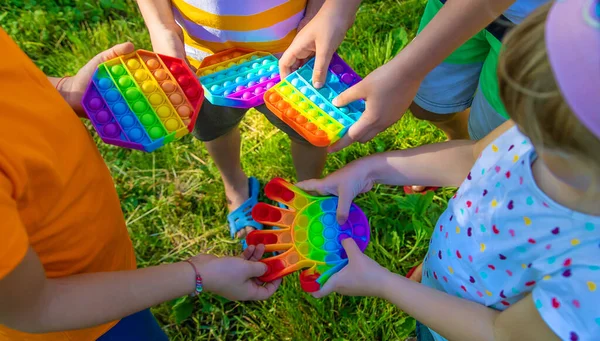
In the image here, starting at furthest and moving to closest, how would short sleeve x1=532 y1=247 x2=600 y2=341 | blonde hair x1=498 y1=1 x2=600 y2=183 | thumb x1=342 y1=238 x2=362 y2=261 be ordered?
thumb x1=342 y1=238 x2=362 y2=261, short sleeve x1=532 y1=247 x2=600 y2=341, blonde hair x1=498 y1=1 x2=600 y2=183

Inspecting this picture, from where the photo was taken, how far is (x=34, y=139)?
0.66 metres

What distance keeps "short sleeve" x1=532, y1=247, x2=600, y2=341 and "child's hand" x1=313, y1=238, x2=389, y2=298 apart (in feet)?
1.02

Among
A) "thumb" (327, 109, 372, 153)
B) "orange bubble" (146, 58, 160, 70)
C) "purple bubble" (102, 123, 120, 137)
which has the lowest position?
"thumb" (327, 109, 372, 153)

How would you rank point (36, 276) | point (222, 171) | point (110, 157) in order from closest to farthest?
point (36, 276) < point (222, 171) < point (110, 157)

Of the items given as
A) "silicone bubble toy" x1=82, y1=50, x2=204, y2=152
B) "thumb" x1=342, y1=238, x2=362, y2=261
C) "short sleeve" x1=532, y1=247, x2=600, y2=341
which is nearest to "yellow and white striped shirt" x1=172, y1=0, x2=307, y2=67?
"silicone bubble toy" x1=82, y1=50, x2=204, y2=152

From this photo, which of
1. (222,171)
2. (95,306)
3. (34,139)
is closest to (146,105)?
(34,139)

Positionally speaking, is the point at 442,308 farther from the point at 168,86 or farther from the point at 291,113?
the point at 168,86

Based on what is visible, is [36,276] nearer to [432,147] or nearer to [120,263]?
[120,263]

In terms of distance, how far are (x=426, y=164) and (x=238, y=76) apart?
18.3 inches

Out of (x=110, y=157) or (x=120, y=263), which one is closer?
(x=120, y=263)

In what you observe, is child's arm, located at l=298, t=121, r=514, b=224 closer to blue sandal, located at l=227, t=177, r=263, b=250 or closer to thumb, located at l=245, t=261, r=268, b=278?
thumb, located at l=245, t=261, r=268, b=278

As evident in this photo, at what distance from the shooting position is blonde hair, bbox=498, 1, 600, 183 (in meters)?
0.46

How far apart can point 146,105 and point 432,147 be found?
22.4 inches

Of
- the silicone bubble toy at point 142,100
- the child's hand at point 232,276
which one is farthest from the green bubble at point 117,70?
the child's hand at point 232,276
